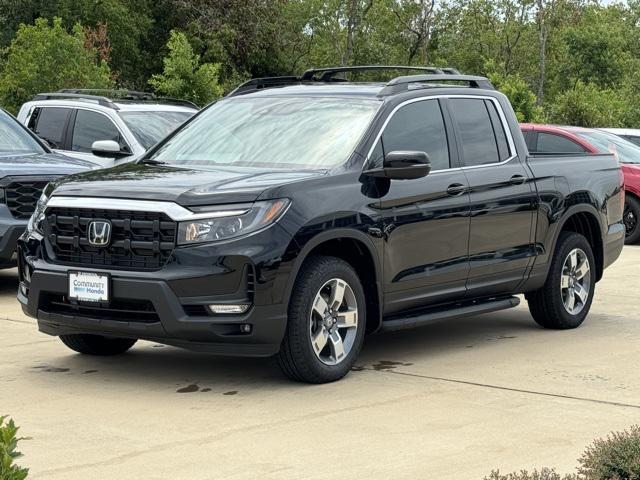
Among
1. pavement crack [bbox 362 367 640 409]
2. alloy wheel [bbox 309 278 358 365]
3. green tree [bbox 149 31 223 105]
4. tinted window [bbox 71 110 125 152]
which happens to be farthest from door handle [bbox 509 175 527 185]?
green tree [bbox 149 31 223 105]

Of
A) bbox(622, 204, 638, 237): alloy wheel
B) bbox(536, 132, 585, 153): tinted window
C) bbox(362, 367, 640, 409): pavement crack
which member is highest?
bbox(536, 132, 585, 153): tinted window

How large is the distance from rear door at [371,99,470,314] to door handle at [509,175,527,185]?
60 centimetres

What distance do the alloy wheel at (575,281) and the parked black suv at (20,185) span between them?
4588mm

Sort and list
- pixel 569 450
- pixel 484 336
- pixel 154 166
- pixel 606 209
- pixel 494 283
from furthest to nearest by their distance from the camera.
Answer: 1. pixel 606 209
2. pixel 484 336
3. pixel 494 283
4. pixel 154 166
5. pixel 569 450

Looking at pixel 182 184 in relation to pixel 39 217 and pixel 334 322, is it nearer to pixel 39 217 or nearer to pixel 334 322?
pixel 39 217

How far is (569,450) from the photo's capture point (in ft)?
20.6

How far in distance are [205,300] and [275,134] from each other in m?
1.67

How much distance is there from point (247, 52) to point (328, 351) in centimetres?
4863

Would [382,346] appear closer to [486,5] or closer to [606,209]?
[606,209]

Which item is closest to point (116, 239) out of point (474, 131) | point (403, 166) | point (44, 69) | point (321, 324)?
point (321, 324)

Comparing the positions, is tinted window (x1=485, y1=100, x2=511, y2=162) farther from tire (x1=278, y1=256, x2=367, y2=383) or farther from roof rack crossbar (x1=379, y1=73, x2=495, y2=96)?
tire (x1=278, y1=256, x2=367, y2=383)

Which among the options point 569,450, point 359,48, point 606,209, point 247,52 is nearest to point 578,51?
point 359,48

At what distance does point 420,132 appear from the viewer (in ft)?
29.1

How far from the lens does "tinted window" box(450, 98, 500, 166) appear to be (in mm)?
9227
